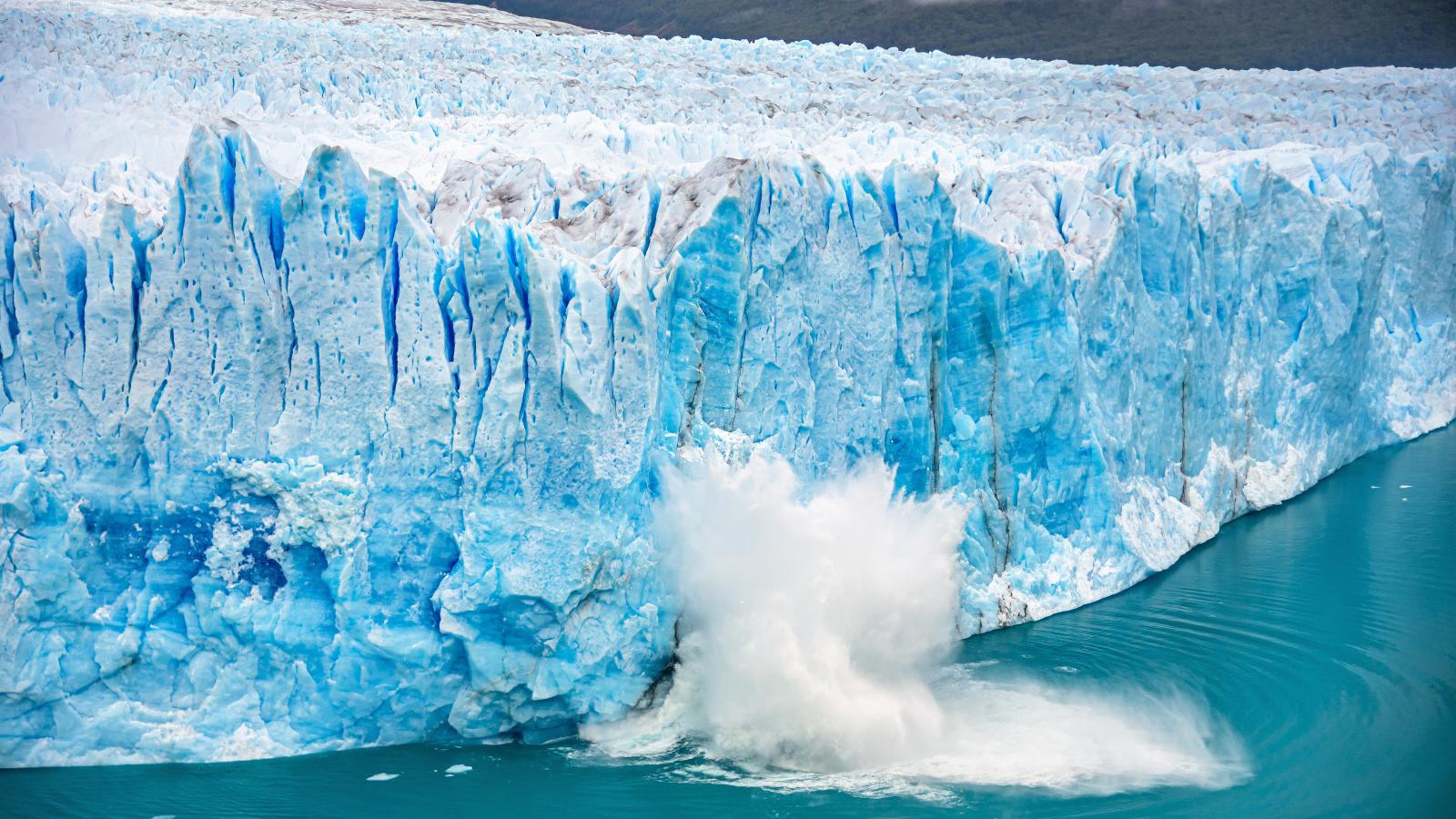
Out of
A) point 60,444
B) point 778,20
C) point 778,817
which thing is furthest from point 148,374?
point 778,20

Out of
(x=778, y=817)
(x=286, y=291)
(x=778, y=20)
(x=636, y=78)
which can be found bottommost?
(x=778, y=817)

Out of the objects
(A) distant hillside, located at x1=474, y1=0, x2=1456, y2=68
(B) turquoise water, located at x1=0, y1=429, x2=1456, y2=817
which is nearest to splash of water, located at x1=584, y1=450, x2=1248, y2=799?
(B) turquoise water, located at x1=0, y1=429, x2=1456, y2=817

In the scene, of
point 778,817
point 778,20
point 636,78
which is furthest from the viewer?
point 778,20

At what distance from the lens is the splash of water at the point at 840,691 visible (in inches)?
250

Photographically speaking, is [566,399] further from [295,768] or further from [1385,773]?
[1385,773]

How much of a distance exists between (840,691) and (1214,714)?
206 centimetres

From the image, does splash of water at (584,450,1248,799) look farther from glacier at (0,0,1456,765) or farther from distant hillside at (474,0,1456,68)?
distant hillside at (474,0,1456,68)

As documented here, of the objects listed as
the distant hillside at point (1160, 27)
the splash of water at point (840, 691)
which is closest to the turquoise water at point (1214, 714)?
the splash of water at point (840, 691)

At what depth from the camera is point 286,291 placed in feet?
20.8

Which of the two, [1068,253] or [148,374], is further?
[1068,253]

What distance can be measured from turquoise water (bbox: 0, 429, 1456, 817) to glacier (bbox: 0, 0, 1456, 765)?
245 millimetres

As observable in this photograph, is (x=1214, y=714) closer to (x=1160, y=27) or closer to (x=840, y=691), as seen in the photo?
(x=840, y=691)

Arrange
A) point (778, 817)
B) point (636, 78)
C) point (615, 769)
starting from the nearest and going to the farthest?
point (778, 817)
point (615, 769)
point (636, 78)

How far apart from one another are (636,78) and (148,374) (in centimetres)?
715
